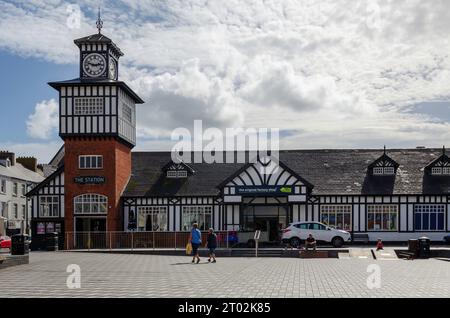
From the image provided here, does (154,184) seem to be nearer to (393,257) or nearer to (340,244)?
(340,244)

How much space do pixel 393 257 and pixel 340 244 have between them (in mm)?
5620

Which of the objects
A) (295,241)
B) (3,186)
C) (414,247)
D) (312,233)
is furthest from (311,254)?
(3,186)

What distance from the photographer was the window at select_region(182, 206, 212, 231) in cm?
4356

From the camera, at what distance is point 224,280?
1927cm

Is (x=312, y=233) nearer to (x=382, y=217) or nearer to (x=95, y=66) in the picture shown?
(x=382, y=217)

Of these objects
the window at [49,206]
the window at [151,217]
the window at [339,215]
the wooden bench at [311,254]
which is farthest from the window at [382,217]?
the window at [49,206]

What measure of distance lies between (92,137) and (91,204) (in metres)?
4.10

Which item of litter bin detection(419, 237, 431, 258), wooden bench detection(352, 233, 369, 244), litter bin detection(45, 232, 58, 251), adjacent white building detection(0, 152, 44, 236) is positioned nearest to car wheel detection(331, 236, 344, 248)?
wooden bench detection(352, 233, 369, 244)

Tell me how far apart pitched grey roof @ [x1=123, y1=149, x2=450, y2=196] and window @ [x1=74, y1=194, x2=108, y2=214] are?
1801 mm

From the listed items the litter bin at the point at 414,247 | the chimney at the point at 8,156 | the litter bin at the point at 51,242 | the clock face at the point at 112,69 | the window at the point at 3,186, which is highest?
the clock face at the point at 112,69

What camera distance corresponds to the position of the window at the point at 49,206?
145 feet

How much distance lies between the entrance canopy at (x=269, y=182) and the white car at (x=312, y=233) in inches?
163

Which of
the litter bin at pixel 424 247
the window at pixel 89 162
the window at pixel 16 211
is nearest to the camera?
the litter bin at pixel 424 247

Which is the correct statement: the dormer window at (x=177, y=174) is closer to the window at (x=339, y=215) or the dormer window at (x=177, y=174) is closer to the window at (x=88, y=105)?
the window at (x=88, y=105)
